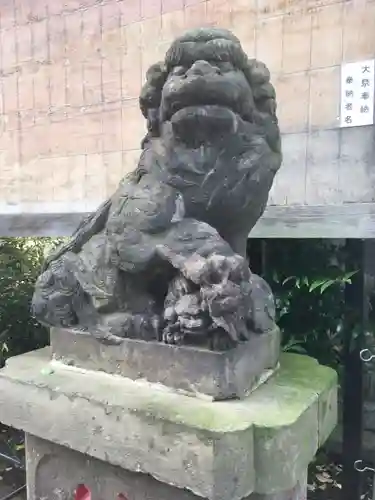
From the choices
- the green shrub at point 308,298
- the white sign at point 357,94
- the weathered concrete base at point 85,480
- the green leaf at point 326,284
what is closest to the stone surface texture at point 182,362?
the weathered concrete base at point 85,480

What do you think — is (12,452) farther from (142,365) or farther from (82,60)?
(82,60)

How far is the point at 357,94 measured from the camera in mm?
2033

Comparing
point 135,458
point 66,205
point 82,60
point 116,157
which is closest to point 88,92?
point 82,60

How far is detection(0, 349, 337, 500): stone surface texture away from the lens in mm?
1005

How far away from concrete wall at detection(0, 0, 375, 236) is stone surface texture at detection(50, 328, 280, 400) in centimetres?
108

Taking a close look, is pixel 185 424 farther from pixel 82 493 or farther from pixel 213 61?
pixel 213 61

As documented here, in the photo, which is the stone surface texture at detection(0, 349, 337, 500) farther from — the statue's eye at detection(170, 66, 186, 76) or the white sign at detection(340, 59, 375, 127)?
the white sign at detection(340, 59, 375, 127)

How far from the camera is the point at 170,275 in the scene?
1.25 metres

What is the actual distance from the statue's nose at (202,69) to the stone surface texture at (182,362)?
0.65 m

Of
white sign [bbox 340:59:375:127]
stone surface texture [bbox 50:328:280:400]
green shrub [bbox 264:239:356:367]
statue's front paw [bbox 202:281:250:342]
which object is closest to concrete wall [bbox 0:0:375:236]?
white sign [bbox 340:59:375:127]

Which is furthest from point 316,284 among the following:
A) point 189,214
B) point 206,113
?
point 206,113

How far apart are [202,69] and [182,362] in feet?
2.29

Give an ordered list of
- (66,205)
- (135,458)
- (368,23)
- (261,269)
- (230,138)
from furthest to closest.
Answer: (66,205) → (261,269) → (368,23) → (230,138) → (135,458)

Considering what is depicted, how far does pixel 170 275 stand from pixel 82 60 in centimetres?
204
